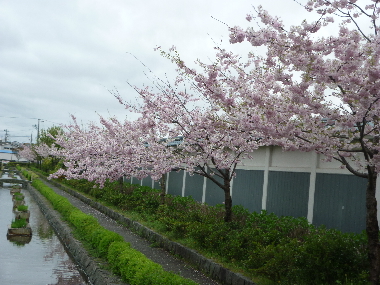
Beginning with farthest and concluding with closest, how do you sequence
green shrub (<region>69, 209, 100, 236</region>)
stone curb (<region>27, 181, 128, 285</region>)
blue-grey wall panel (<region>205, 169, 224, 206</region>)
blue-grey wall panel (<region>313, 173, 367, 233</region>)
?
1. blue-grey wall panel (<region>205, 169, 224, 206</region>)
2. green shrub (<region>69, 209, 100, 236</region>)
3. blue-grey wall panel (<region>313, 173, 367, 233</region>)
4. stone curb (<region>27, 181, 128, 285</region>)

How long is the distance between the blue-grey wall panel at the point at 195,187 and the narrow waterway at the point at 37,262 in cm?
604

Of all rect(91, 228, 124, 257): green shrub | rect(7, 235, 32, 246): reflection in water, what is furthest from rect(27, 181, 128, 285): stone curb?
rect(7, 235, 32, 246): reflection in water

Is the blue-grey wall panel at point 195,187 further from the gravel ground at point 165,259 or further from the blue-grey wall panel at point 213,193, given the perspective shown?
the gravel ground at point 165,259

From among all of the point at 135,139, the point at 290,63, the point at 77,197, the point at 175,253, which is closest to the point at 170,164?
the point at 175,253

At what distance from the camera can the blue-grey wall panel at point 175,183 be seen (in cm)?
2053

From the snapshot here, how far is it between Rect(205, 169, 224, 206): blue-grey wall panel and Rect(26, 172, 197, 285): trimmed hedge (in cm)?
511

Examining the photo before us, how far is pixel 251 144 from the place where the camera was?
10.4 m

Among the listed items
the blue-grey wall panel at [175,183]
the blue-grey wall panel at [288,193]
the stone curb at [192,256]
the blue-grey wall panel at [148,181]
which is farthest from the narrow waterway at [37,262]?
the blue-grey wall panel at [148,181]

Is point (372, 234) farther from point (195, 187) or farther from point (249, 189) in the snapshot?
point (195, 187)

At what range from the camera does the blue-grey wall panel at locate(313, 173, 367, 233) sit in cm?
938

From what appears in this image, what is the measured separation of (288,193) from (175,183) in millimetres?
10113

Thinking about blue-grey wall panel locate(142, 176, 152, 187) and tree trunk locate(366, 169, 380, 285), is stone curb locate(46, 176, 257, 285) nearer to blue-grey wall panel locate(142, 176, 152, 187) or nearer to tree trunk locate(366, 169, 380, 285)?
tree trunk locate(366, 169, 380, 285)

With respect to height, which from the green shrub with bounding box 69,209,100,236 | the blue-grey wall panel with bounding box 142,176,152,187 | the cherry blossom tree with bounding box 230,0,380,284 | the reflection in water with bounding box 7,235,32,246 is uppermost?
the cherry blossom tree with bounding box 230,0,380,284

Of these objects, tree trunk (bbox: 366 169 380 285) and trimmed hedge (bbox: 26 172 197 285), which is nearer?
tree trunk (bbox: 366 169 380 285)
